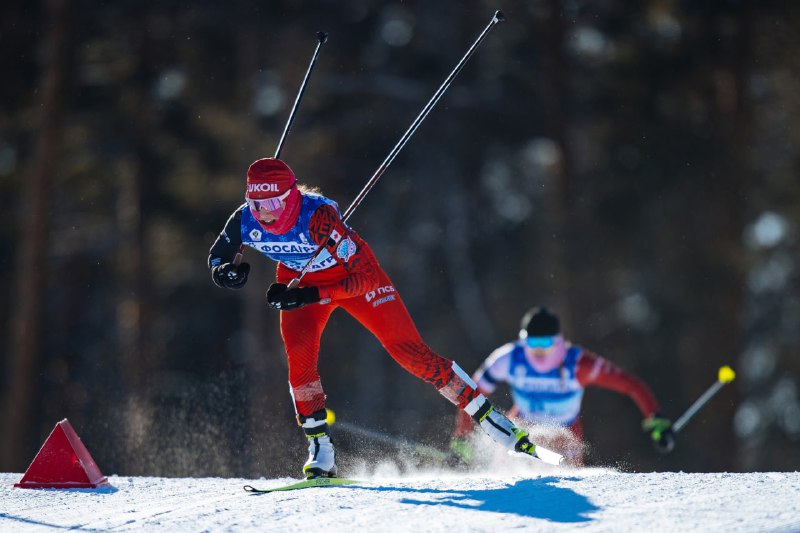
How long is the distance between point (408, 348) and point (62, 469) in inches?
90.7

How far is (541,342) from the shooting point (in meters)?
9.13

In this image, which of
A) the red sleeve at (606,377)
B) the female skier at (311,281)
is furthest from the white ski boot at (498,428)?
the red sleeve at (606,377)

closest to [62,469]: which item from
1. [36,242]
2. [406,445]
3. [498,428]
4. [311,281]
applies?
[311,281]

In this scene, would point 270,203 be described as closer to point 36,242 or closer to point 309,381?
point 309,381

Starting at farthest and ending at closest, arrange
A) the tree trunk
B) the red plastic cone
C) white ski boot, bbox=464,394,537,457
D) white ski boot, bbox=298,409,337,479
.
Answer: the tree trunk
the red plastic cone
white ski boot, bbox=464,394,537,457
white ski boot, bbox=298,409,337,479

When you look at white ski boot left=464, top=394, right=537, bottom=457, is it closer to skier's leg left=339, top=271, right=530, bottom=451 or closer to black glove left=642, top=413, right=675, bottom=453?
skier's leg left=339, top=271, right=530, bottom=451

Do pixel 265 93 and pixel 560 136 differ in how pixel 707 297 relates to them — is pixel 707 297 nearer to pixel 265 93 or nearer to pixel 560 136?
pixel 560 136

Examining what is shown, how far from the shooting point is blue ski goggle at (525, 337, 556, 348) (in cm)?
912

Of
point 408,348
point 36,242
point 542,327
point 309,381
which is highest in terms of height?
point 36,242

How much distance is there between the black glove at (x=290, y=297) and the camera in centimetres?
608

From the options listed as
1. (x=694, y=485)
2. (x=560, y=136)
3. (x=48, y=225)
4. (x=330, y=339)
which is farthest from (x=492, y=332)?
(x=694, y=485)

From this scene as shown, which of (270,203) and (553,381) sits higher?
(270,203)

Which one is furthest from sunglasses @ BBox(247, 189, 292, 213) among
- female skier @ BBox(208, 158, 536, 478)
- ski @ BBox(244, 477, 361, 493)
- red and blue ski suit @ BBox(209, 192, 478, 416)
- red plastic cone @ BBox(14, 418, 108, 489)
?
red plastic cone @ BBox(14, 418, 108, 489)

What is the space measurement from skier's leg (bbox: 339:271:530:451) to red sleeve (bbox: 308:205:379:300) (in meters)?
0.11
